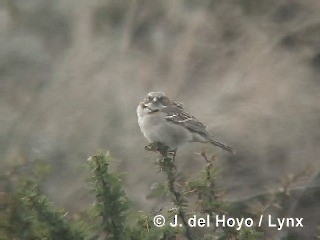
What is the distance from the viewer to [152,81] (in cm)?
666

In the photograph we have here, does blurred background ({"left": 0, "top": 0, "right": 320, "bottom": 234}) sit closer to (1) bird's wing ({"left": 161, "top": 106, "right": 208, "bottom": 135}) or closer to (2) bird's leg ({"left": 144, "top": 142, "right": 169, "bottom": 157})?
(1) bird's wing ({"left": 161, "top": 106, "right": 208, "bottom": 135})

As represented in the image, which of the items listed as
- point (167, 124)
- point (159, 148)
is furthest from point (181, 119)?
point (159, 148)

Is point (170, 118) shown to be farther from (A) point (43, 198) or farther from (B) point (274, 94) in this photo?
(A) point (43, 198)

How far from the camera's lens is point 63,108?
672 centimetres

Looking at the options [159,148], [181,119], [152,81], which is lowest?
[159,148]

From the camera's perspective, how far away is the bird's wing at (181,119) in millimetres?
5195

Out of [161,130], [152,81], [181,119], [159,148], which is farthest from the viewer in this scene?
[152,81]

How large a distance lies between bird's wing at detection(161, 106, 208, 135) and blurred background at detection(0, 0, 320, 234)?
0.65m

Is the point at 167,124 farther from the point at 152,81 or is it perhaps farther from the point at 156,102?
the point at 152,81

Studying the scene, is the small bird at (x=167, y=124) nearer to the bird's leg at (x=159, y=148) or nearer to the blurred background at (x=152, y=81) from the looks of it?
the bird's leg at (x=159, y=148)

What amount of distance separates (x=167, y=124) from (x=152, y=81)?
4.98 feet

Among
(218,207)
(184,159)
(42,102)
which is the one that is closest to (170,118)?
(184,159)

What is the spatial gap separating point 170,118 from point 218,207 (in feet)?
4.62

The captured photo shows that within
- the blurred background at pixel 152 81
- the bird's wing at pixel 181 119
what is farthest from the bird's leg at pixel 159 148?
the blurred background at pixel 152 81
